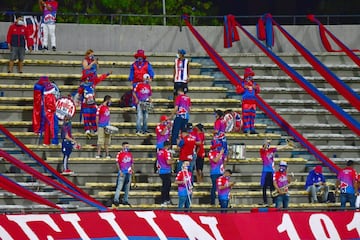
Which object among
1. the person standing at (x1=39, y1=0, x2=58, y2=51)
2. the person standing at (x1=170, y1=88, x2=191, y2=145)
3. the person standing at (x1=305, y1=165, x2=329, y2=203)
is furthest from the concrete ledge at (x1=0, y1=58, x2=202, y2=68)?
the person standing at (x1=305, y1=165, x2=329, y2=203)

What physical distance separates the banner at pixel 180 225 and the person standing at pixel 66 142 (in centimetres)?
637

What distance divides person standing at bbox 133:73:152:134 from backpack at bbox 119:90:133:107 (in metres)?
0.90

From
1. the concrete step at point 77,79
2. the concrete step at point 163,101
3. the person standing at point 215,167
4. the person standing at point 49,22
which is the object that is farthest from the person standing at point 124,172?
the person standing at point 49,22

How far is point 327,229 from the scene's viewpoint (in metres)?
24.2

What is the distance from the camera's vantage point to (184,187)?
28844 millimetres

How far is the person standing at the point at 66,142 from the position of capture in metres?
29.6

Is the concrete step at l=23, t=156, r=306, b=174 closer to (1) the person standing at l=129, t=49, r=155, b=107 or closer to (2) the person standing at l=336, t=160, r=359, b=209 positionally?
(1) the person standing at l=129, t=49, r=155, b=107

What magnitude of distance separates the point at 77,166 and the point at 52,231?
719cm

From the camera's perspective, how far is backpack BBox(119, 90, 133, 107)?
107ft

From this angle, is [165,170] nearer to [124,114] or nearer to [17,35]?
[124,114]

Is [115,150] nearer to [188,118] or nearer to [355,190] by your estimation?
[188,118]

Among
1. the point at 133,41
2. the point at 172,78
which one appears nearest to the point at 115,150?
the point at 172,78

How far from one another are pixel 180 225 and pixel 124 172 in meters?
5.72

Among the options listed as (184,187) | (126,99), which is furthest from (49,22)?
(184,187)
